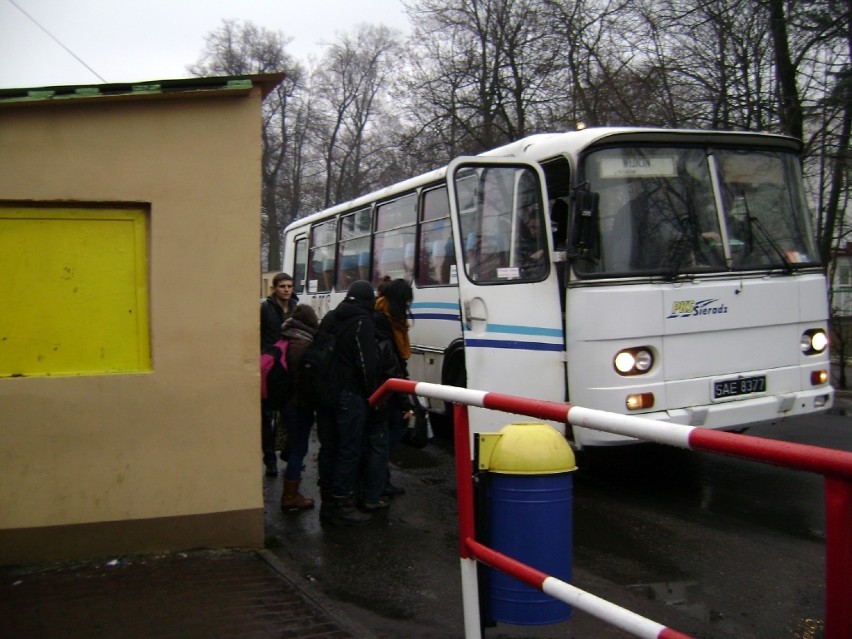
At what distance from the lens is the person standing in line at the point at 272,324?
757 cm

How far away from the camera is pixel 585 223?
693cm

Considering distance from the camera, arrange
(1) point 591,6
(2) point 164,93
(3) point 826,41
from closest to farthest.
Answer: (2) point 164,93 → (3) point 826,41 → (1) point 591,6

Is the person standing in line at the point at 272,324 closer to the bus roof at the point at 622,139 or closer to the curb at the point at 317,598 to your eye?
the curb at the point at 317,598

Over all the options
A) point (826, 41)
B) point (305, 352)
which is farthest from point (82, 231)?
point (826, 41)

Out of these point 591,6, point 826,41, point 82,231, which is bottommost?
point 82,231

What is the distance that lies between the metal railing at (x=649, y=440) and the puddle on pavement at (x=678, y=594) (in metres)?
1.52

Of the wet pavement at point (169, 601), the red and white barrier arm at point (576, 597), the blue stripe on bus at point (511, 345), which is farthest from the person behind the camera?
the blue stripe on bus at point (511, 345)

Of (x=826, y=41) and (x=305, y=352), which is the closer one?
(x=305, y=352)

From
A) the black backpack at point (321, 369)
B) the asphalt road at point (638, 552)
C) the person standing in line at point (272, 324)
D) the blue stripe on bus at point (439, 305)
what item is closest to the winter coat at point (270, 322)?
the person standing in line at point (272, 324)

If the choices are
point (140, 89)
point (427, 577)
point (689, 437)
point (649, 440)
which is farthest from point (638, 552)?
point (140, 89)

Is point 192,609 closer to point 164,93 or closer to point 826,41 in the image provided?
point 164,93

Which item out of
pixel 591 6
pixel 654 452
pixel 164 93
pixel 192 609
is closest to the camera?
pixel 192 609

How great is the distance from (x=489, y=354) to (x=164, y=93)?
135 inches

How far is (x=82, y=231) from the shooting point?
5219 millimetres
